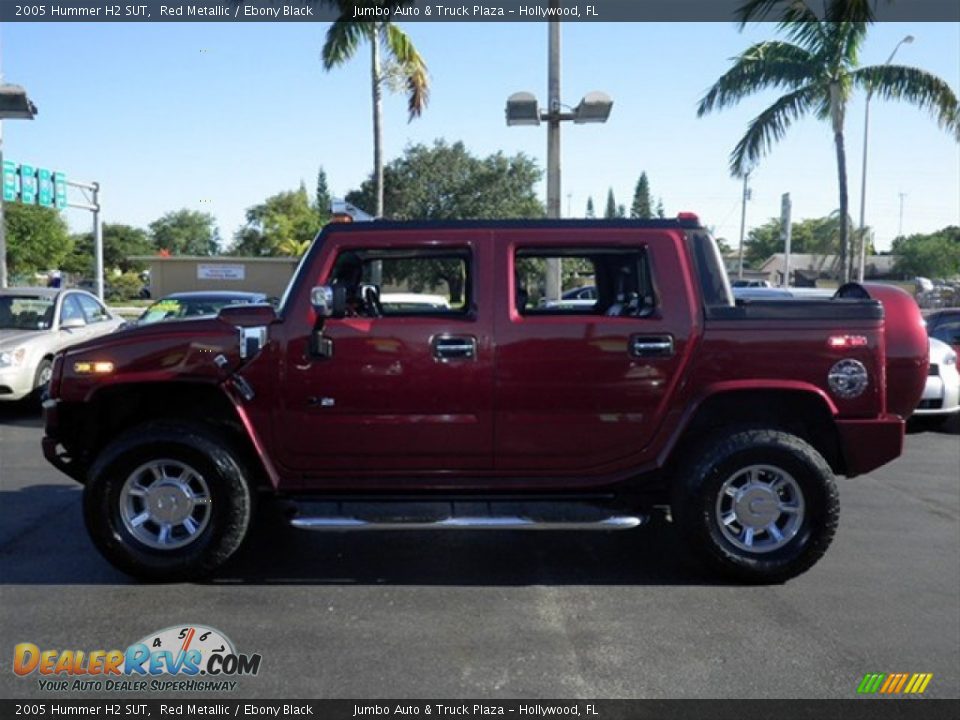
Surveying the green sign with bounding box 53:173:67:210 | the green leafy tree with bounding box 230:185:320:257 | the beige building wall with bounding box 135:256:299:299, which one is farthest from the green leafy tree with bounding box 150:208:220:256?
the green sign with bounding box 53:173:67:210

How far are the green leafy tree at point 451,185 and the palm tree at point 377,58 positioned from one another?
1768cm

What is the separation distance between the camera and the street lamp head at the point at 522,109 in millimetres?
11609

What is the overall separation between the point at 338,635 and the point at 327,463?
1.05 metres

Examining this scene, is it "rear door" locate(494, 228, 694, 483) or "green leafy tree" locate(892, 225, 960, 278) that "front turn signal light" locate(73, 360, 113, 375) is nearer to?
"rear door" locate(494, 228, 694, 483)

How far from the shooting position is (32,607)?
4.33 metres

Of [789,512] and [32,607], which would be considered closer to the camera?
[32,607]

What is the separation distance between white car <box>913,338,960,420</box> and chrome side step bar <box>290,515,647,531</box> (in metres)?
6.21

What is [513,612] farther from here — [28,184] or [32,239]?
[32,239]

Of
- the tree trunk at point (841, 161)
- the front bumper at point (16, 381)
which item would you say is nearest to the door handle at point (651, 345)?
the front bumper at point (16, 381)

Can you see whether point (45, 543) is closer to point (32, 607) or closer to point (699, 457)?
point (32, 607)

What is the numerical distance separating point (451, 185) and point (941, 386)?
29612 mm

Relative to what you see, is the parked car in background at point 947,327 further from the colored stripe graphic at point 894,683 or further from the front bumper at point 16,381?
the front bumper at point 16,381

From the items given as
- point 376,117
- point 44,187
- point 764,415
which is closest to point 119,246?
point 44,187

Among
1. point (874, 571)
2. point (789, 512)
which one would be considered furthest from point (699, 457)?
point (874, 571)
